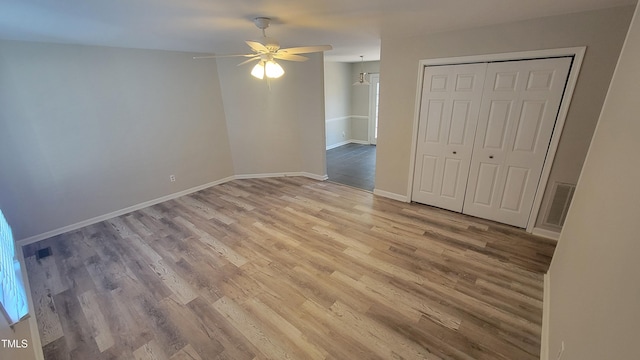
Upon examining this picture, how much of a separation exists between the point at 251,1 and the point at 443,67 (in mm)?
2530

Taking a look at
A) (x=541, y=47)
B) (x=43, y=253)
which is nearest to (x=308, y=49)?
(x=541, y=47)

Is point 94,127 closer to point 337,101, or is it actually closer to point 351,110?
point 337,101

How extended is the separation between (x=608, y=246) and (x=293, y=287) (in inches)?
84.4

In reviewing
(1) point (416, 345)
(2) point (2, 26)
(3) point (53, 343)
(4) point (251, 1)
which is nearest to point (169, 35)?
(2) point (2, 26)

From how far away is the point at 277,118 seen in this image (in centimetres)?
510

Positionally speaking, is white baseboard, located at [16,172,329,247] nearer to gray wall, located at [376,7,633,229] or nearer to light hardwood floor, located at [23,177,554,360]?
light hardwood floor, located at [23,177,554,360]

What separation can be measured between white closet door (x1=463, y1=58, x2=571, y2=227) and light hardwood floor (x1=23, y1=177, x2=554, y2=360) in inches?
13.7

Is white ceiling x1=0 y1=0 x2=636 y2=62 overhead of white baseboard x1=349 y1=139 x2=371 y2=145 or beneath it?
overhead

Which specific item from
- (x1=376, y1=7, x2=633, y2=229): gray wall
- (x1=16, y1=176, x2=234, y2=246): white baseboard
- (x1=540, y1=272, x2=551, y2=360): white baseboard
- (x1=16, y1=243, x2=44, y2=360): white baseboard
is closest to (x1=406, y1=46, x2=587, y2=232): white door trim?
(x1=376, y1=7, x2=633, y2=229): gray wall

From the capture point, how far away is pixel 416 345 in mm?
1812

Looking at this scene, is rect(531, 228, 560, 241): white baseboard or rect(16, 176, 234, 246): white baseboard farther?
rect(16, 176, 234, 246): white baseboard

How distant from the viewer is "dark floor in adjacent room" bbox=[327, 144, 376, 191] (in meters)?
5.08

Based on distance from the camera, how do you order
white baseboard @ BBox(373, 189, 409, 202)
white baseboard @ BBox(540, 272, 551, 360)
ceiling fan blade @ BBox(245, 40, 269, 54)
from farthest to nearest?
white baseboard @ BBox(373, 189, 409, 202), ceiling fan blade @ BBox(245, 40, 269, 54), white baseboard @ BBox(540, 272, 551, 360)

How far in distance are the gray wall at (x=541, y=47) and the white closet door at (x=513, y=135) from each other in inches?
6.6
